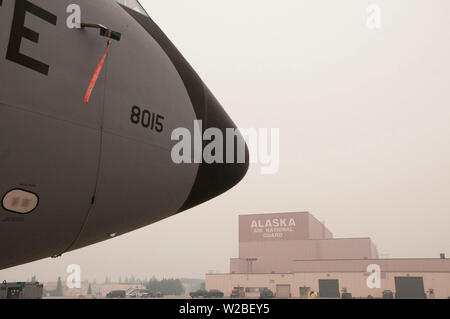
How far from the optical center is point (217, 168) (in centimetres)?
635

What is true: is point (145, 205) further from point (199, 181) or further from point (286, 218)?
point (286, 218)

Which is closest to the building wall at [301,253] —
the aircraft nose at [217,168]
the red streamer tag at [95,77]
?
the aircraft nose at [217,168]

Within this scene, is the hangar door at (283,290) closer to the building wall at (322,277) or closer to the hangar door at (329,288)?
the building wall at (322,277)

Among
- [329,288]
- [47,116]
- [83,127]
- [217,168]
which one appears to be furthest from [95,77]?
[329,288]

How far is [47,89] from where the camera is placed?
4.12 metres

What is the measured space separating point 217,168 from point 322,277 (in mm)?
75634

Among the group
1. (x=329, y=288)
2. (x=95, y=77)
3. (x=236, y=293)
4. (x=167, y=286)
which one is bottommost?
(x=167, y=286)

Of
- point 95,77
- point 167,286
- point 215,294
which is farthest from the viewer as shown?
point 167,286

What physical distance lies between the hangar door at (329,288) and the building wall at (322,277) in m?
0.62

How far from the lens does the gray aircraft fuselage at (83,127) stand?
3.95 m

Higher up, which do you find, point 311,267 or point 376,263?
point 376,263

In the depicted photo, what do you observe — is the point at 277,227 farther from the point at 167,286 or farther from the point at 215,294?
the point at 167,286

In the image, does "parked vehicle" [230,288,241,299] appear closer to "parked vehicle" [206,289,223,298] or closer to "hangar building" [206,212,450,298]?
"hangar building" [206,212,450,298]

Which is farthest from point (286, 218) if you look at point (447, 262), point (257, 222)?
point (447, 262)
